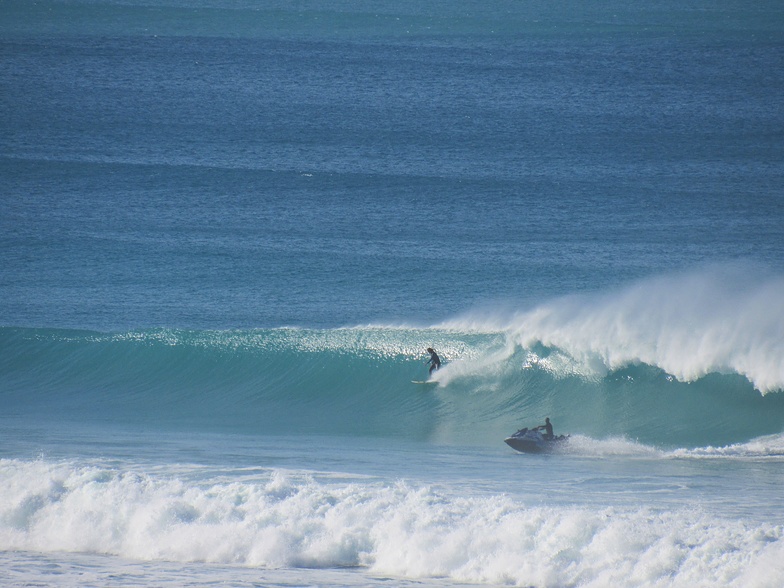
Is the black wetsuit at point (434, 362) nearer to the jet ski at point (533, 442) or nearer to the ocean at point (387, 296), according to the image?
the ocean at point (387, 296)

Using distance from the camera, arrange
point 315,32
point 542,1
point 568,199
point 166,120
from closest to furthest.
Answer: point 568,199 → point 166,120 → point 315,32 → point 542,1

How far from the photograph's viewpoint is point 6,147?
46375 millimetres

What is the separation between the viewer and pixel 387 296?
27.2 metres

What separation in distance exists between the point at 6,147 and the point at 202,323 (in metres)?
26.8

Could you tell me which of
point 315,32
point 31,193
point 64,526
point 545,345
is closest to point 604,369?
point 545,345

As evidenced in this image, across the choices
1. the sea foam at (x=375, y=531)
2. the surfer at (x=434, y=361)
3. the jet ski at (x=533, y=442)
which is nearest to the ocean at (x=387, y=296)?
the sea foam at (x=375, y=531)

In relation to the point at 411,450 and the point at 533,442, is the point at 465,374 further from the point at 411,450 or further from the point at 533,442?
the point at 533,442

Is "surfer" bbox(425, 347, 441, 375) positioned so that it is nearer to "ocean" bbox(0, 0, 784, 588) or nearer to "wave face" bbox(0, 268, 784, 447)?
"wave face" bbox(0, 268, 784, 447)

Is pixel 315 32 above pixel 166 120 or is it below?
above

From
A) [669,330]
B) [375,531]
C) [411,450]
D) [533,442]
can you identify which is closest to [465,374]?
[669,330]

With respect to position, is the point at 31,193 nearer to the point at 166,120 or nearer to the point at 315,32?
the point at 166,120

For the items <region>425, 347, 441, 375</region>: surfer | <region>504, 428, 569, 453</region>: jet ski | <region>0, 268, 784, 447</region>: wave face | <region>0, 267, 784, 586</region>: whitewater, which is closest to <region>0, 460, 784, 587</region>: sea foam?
<region>0, 267, 784, 586</region>: whitewater

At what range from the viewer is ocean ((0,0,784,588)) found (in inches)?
332

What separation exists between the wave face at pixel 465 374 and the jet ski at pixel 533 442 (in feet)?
5.19
